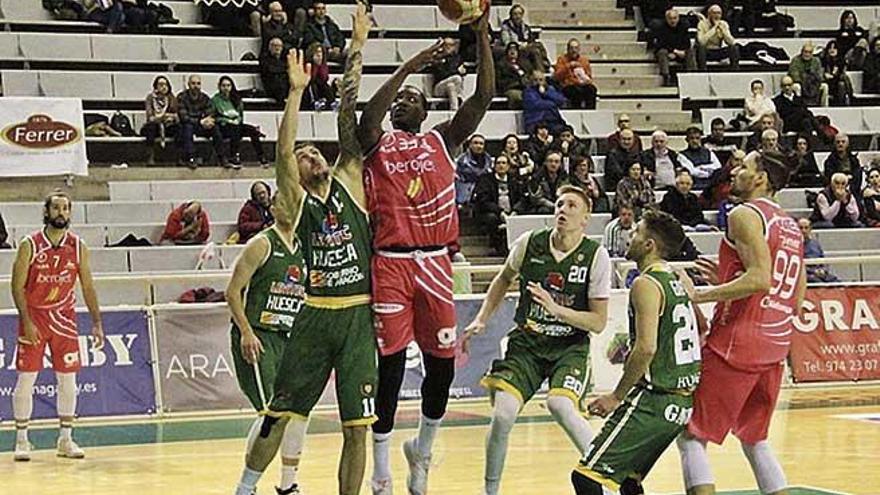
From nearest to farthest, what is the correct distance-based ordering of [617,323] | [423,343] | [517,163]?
[423,343] < [617,323] < [517,163]

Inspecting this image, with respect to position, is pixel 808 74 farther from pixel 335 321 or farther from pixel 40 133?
pixel 335 321

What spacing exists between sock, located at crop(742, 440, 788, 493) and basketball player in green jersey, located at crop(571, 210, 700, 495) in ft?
1.62

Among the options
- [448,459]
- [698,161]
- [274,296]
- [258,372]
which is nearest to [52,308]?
[448,459]

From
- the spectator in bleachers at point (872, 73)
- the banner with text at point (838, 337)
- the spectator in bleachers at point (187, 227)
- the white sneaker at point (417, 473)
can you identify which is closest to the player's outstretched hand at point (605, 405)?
the white sneaker at point (417, 473)

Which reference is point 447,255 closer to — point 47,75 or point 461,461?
point 461,461

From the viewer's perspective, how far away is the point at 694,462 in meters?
7.37

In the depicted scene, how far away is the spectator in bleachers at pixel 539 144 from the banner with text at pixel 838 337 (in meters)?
4.25

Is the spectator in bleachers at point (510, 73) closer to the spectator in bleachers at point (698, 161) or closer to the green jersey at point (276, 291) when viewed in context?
the spectator in bleachers at point (698, 161)

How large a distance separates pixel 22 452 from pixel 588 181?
9098 millimetres

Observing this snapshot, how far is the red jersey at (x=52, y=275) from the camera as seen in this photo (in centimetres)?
1202

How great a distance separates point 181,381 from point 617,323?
14.2ft

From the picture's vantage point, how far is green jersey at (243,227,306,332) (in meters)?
9.38

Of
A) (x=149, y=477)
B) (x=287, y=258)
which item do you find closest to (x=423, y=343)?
(x=287, y=258)

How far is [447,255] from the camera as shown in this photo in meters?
8.23
